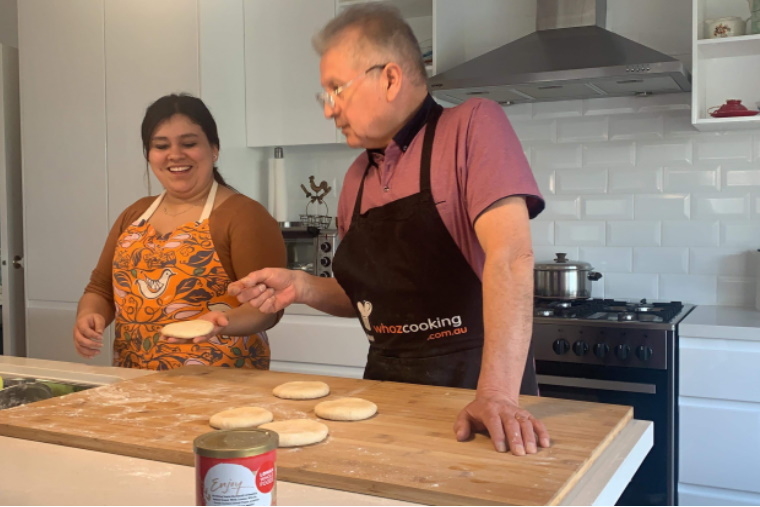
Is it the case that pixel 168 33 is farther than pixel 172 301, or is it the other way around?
pixel 168 33

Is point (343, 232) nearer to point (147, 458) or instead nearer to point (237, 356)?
point (237, 356)

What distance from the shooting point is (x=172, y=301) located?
1.84 meters

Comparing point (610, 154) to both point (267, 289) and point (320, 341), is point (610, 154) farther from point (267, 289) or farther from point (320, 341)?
point (267, 289)

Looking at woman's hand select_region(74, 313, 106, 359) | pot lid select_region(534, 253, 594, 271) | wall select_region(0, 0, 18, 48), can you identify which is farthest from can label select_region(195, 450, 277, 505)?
wall select_region(0, 0, 18, 48)

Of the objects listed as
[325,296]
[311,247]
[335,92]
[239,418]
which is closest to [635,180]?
[311,247]

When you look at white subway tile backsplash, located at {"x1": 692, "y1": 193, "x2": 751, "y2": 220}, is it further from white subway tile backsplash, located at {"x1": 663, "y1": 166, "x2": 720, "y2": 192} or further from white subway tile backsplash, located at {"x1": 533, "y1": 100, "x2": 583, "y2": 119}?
white subway tile backsplash, located at {"x1": 533, "y1": 100, "x2": 583, "y2": 119}

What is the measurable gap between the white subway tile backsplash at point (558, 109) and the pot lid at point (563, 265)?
0.60 metres

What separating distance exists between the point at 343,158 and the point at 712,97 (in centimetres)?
157

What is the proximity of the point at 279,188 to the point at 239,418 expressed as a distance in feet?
7.85

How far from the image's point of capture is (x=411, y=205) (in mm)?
1466

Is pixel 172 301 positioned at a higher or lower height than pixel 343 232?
lower

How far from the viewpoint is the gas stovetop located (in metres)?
2.46

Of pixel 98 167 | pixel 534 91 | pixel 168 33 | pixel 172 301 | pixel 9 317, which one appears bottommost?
pixel 9 317

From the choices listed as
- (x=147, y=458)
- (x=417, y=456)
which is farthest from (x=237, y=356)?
(x=417, y=456)
